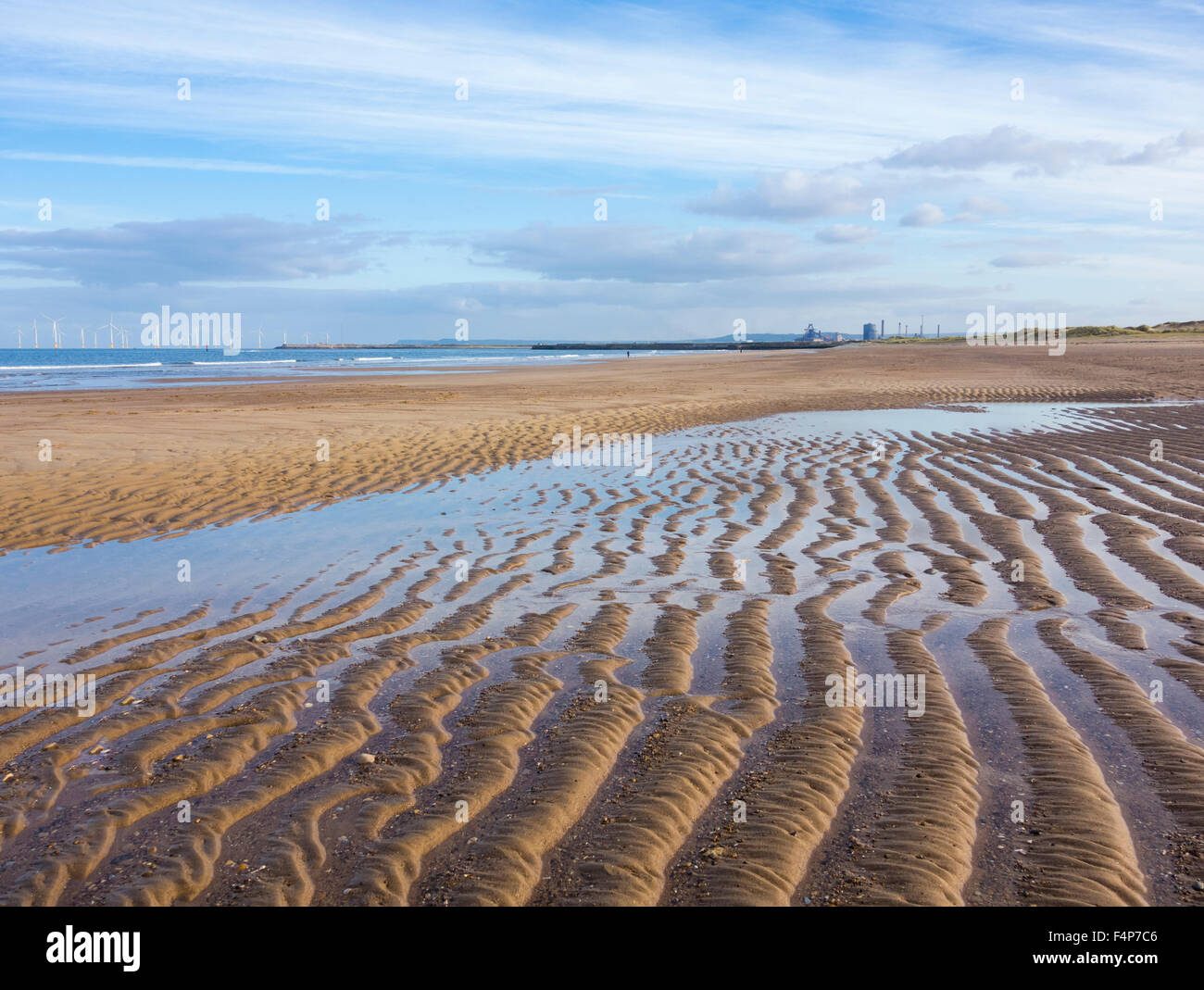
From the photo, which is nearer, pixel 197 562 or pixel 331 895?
pixel 331 895

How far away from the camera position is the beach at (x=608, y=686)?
3799mm

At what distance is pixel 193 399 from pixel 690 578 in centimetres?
2558

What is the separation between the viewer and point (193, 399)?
29.6 m

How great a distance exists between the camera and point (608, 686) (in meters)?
5.84

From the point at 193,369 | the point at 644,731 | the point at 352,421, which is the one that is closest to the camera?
the point at 644,731

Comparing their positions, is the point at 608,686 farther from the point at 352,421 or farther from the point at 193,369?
the point at 193,369

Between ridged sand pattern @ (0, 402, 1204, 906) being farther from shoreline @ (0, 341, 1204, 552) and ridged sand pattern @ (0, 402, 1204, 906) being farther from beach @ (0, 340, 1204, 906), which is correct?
shoreline @ (0, 341, 1204, 552)

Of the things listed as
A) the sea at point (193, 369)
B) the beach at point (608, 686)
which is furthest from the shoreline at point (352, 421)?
the sea at point (193, 369)

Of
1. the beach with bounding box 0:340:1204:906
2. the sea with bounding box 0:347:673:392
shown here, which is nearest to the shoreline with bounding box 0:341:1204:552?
the beach with bounding box 0:340:1204:906

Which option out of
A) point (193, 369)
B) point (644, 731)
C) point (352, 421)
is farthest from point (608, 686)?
point (193, 369)

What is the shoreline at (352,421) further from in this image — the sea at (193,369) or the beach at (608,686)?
the sea at (193,369)

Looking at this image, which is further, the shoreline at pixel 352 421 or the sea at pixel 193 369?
the sea at pixel 193 369
